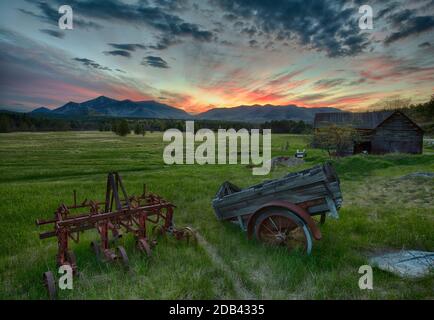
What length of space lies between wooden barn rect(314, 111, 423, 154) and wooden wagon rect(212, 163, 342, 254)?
34.8 meters

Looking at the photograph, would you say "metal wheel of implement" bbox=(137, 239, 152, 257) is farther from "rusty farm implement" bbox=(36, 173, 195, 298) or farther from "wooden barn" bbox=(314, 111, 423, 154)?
"wooden barn" bbox=(314, 111, 423, 154)

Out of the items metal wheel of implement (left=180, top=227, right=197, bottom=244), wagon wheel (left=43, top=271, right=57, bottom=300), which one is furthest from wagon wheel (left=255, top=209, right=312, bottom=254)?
wagon wheel (left=43, top=271, right=57, bottom=300)

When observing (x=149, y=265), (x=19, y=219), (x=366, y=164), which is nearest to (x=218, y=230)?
(x=149, y=265)

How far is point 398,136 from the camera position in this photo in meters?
34.2

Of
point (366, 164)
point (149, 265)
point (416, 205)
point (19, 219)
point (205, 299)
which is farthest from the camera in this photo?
point (366, 164)

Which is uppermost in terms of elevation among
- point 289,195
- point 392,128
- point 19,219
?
point 392,128

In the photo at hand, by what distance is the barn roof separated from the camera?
118ft

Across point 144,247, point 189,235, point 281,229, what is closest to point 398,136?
point 281,229

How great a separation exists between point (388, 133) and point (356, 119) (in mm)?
5132

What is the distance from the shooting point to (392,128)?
3434cm

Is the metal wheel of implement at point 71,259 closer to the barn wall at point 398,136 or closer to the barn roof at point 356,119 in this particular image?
the barn roof at point 356,119
